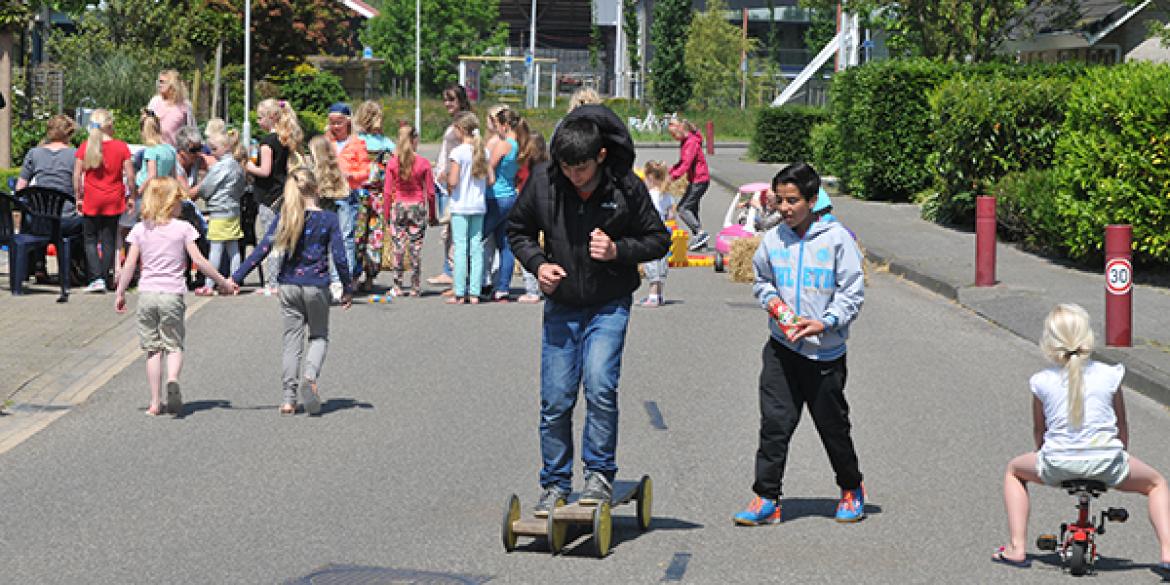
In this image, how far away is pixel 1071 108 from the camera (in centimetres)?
1889

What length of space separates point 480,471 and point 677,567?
210 cm

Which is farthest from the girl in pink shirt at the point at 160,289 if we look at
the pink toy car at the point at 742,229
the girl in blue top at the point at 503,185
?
the pink toy car at the point at 742,229

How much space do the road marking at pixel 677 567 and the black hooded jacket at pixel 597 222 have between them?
3.61 feet

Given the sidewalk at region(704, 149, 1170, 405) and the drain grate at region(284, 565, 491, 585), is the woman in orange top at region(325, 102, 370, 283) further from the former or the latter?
the drain grate at region(284, 565, 491, 585)

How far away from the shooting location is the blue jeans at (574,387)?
7.20m

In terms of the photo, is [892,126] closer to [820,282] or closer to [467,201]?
[467,201]

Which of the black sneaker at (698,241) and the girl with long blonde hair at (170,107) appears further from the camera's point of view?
the black sneaker at (698,241)

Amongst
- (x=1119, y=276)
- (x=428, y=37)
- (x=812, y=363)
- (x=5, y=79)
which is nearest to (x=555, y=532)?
(x=812, y=363)

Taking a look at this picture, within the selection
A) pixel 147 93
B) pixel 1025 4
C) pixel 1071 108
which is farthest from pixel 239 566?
pixel 147 93

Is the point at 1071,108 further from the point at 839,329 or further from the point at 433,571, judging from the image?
the point at 433,571

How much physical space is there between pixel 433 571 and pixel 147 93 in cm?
3462

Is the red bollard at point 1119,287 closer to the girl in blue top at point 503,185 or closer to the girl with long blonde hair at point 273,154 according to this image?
the girl in blue top at point 503,185

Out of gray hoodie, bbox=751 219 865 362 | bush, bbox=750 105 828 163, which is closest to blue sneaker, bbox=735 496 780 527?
gray hoodie, bbox=751 219 865 362

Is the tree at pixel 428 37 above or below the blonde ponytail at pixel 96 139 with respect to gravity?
above
